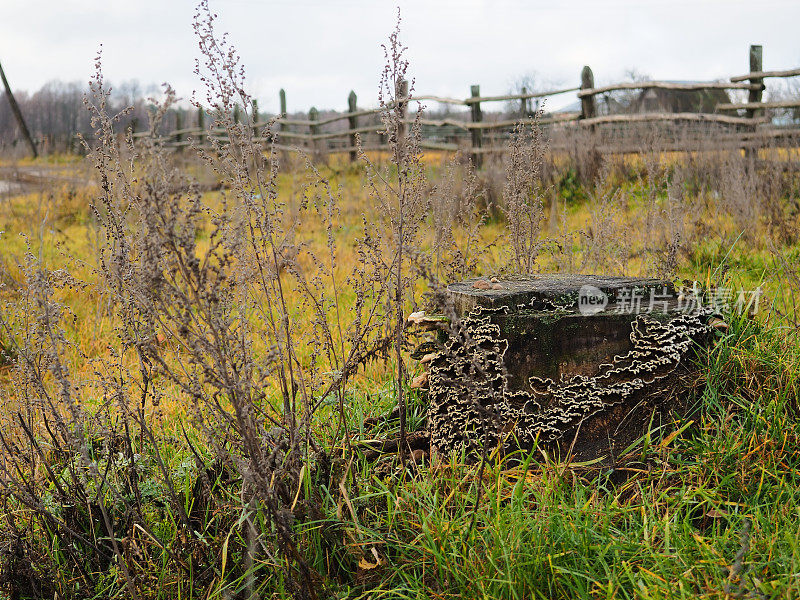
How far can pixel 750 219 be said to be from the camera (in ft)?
20.1

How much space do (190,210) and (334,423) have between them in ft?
4.38

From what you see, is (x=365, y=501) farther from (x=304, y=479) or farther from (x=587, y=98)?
(x=587, y=98)

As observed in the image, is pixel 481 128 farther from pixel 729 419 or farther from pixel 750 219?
pixel 729 419

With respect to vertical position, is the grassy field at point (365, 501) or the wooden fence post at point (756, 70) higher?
the wooden fence post at point (756, 70)

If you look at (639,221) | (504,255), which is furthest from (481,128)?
(504,255)

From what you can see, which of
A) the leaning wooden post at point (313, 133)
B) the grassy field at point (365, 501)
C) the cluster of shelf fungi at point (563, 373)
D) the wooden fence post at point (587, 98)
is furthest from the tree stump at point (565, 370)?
the leaning wooden post at point (313, 133)

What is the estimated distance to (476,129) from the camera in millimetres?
12258

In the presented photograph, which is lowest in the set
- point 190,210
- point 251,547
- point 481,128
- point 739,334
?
point 251,547

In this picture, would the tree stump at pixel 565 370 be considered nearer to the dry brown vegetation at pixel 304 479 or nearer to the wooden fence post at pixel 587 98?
the dry brown vegetation at pixel 304 479

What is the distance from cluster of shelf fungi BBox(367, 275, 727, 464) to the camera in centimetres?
250

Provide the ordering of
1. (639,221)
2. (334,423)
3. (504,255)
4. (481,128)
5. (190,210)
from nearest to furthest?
(190,210) → (334,423) → (504,255) → (639,221) → (481,128)

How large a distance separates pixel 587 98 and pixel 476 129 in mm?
2046

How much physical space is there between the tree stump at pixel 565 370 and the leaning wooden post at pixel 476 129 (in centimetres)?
916

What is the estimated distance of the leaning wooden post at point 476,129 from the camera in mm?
11898
